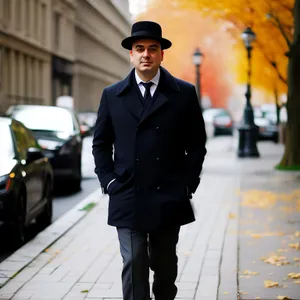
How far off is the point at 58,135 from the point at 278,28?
11.3m

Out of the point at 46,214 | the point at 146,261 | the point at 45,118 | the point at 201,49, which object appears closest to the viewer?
the point at 146,261

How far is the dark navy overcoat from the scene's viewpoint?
5273 millimetres

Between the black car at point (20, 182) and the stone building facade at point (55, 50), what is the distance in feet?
95.6

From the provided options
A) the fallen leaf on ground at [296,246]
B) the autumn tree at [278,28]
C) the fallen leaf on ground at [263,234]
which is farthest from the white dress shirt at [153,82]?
the autumn tree at [278,28]

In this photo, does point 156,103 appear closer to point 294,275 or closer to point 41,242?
point 294,275

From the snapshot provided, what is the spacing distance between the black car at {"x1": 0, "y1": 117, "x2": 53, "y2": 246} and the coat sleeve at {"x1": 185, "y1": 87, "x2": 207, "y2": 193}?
156 inches

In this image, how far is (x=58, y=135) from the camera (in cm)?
1633

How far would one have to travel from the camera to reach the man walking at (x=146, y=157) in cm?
527

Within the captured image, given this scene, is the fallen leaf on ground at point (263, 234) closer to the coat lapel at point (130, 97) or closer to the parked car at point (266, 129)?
the coat lapel at point (130, 97)

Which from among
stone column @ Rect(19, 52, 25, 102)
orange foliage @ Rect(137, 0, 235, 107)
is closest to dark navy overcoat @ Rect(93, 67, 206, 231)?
stone column @ Rect(19, 52, 25, 102)

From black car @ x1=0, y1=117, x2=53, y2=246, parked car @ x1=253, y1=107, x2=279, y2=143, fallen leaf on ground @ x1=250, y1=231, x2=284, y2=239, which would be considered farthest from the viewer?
parked car @ x1=253, y1=107, x2=279, y2=143

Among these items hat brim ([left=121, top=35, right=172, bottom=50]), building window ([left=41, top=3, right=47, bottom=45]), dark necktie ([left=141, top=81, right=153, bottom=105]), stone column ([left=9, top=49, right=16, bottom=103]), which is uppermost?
building window ([left=41, top=3, right=47, bottom=45])

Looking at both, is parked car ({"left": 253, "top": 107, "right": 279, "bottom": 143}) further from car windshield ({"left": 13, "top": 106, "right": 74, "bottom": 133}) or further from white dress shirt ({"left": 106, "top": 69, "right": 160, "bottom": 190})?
white dress shirt ({"left": 106, "top": 69, "right": 160, "bottom": 190})

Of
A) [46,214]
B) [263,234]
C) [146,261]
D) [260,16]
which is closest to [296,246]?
[263,234]
